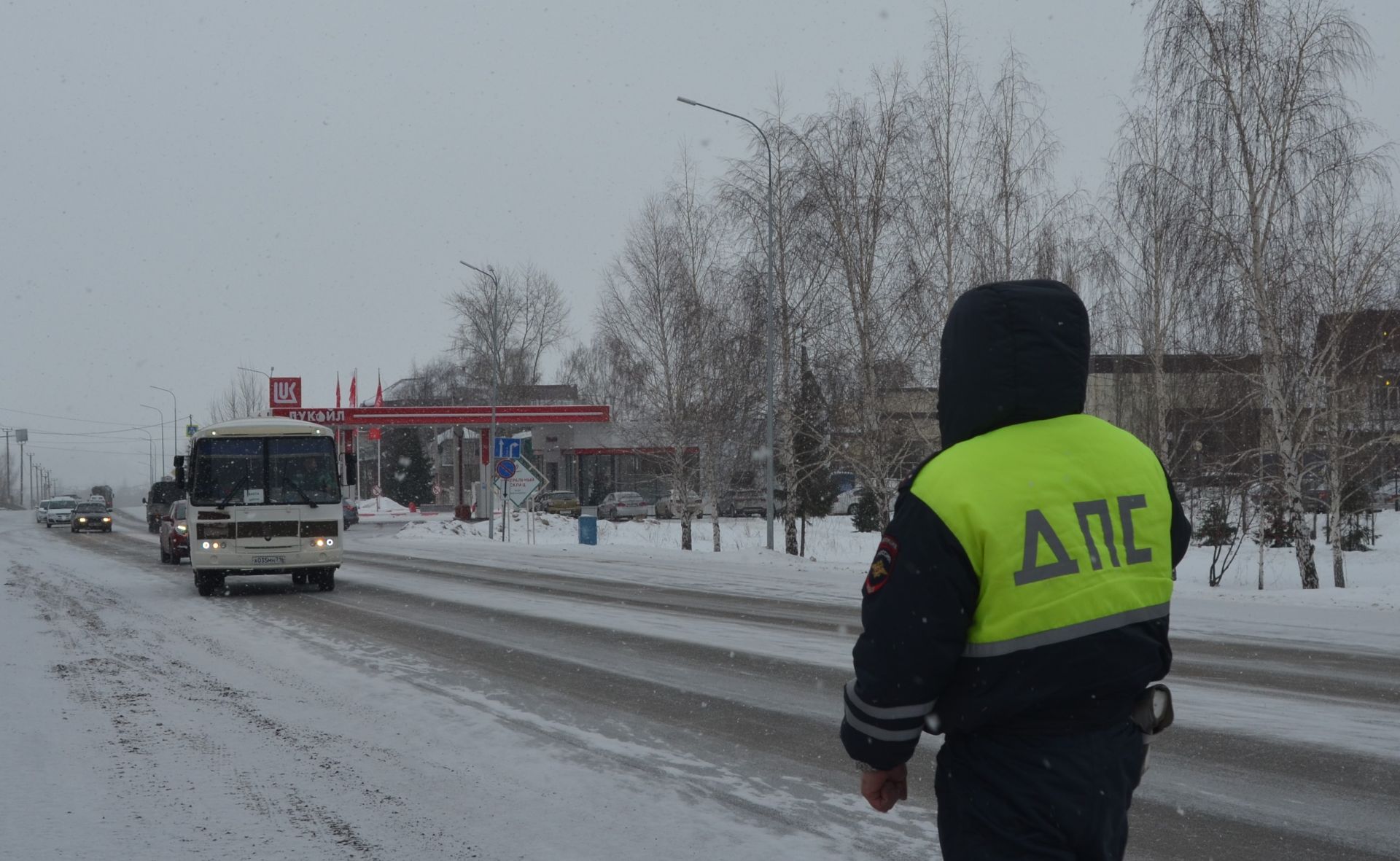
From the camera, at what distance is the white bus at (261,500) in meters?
17.6

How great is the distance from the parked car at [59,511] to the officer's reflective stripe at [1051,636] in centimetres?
6130

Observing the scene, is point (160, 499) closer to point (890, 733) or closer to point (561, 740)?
point (561, 740)

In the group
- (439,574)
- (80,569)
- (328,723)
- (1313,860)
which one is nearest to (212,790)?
(328,723)

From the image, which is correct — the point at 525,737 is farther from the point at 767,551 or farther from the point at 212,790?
the point at 767,551

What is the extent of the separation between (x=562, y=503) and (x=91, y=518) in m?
20.8

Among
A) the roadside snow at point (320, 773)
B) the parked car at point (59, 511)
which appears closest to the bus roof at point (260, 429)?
the roadside snow at point (320, 773)

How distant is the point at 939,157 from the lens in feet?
90.4

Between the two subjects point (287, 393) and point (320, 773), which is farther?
point (287, 393)

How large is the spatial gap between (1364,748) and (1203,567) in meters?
22.5

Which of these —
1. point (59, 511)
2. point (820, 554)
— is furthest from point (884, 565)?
point (59, 511)

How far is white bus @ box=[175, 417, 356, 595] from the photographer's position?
17.6m

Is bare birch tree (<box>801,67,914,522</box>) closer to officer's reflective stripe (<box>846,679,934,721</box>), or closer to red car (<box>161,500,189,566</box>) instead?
red car (<box>161,500,189,566</box>)

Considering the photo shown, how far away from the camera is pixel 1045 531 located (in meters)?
2.47

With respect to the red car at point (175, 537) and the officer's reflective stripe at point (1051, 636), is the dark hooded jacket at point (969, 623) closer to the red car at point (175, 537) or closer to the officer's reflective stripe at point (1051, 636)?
the officer's reflective stripe at point (1051, 636)
